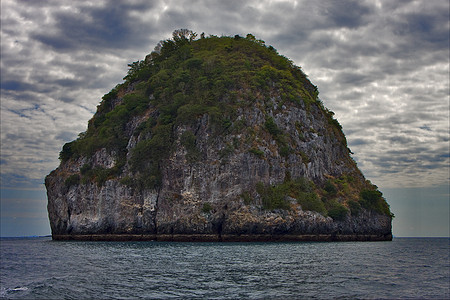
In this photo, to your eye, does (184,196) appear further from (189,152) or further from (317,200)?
(317,200)

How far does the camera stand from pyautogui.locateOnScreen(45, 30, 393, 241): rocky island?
6488 cm

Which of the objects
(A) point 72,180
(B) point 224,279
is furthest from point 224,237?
(B) point 224,279

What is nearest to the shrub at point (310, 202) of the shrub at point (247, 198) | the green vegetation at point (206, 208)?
the shrub at point (247, 198)

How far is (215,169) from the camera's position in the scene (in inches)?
2653

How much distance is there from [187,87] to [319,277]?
62403mm

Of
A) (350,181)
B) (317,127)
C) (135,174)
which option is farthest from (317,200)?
(135,174)

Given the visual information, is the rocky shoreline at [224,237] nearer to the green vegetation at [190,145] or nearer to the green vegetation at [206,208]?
the green vegetation at [206,208]

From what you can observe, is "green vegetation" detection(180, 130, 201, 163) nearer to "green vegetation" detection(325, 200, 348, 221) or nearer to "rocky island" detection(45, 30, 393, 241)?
"rocky island" detection(45, 30, 393, 241)

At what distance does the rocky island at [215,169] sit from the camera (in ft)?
213

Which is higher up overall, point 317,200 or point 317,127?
point 317,127

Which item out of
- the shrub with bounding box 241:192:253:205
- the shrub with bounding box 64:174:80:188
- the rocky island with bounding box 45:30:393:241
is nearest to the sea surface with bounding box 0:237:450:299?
the shrub with bounding box 241:192:253:205

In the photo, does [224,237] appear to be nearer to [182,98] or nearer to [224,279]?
[182,98]

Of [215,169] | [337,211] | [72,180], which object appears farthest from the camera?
[72,180]

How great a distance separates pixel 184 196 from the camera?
219 ft
